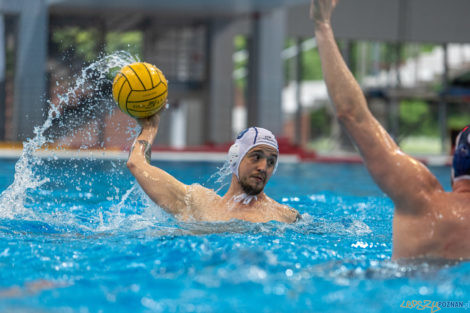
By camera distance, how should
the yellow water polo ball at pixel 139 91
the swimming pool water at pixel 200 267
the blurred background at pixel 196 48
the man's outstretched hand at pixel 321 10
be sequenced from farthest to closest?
the blurred background at pixel 196 48 < the yellow water polo ball at pixel 139 91 < the swimming pool water at pixel 200 267 < the man's outstretched hand at pixel 321 10

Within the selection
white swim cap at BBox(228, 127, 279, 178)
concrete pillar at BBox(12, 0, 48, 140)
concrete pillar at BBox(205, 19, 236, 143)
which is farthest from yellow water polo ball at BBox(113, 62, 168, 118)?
concrete pillar at BBox(205, 19, 236, 143)

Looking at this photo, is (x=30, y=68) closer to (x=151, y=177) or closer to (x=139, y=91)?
(x=139, y=91)

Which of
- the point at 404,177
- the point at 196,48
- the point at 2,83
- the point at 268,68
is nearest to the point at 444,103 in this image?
the point at 268,68

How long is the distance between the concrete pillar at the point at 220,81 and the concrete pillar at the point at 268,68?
31.6 inches

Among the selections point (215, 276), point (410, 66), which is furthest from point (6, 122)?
point (410, 66)

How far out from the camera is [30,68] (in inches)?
511

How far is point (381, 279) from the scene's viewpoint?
2.28 m

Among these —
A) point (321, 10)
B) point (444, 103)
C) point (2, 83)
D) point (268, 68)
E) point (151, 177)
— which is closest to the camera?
point (321, 10)

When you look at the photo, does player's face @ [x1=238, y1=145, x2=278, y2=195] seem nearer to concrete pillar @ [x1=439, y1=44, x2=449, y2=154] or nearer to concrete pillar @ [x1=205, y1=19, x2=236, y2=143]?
concrete pillar @ [x1=205, y1=19, x2=236, y2=143]

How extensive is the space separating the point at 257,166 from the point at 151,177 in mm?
638

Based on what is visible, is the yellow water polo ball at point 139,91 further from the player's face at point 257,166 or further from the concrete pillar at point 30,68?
the concrete pillar at point 30,68

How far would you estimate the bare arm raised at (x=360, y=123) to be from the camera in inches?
74.9

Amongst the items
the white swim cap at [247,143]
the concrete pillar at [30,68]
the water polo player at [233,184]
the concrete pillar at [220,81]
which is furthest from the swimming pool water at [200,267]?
the concrete pillar at [220,81]

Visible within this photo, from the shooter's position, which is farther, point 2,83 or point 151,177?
point 2,83
